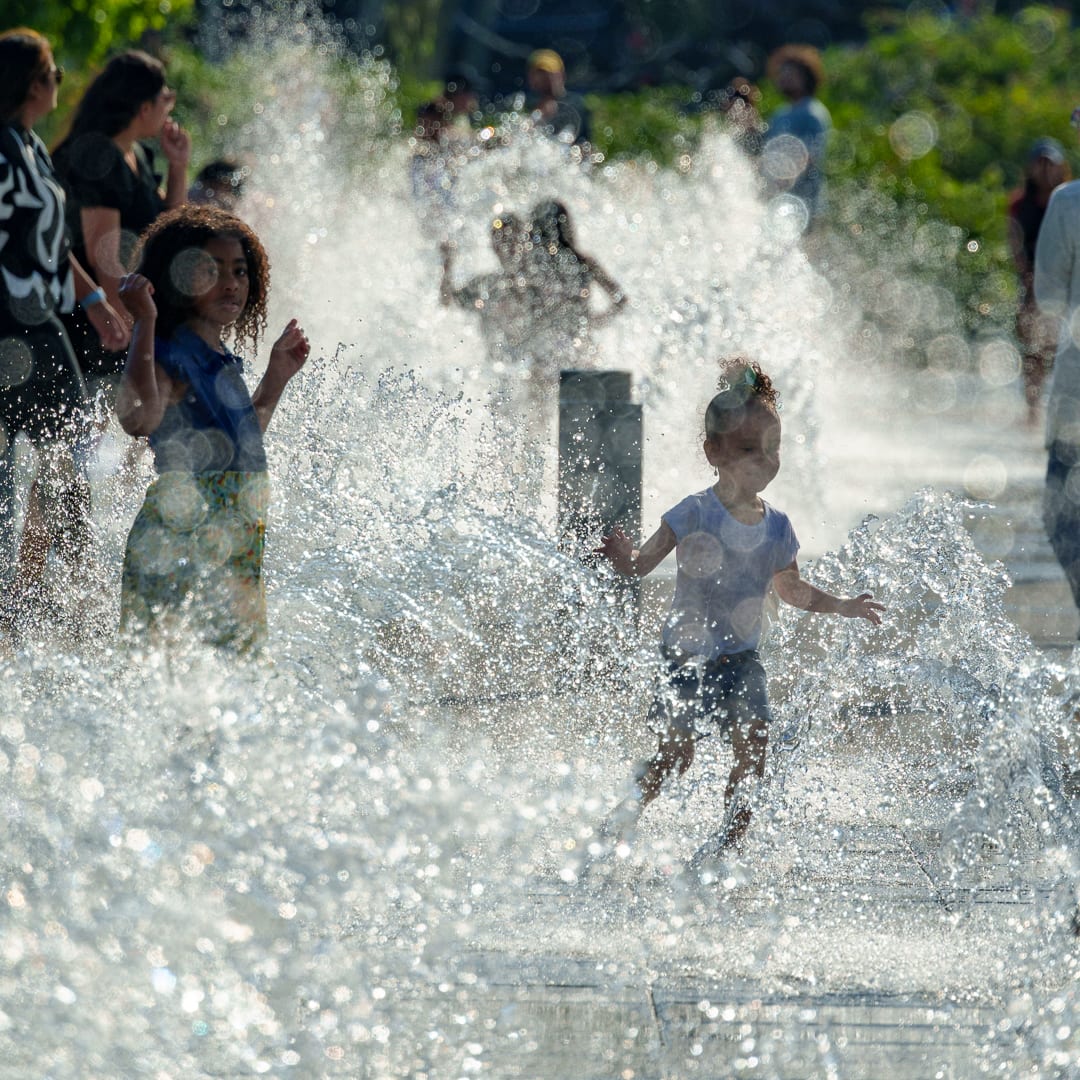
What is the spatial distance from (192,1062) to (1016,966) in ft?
5.57

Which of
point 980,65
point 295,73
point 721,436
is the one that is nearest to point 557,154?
point 295,73

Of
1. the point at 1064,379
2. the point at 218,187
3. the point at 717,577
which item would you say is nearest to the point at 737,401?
the point at 717,577

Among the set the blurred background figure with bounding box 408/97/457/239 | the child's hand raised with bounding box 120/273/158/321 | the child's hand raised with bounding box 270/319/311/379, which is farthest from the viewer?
the blurred background figure with bounding box 408/97/457/239

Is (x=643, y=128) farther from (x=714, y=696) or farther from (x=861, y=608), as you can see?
(x=714, y=696)

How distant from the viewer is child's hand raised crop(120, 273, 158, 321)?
409 centimetres

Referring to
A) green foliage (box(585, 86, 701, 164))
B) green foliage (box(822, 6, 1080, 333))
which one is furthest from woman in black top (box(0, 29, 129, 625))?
green foliage (box(585, 86, 701, 164))

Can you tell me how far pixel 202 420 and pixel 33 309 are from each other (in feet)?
5.25

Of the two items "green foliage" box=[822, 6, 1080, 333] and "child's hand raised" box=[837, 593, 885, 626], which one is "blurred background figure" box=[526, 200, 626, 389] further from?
"green foliage" box=[822, 6, 1080, 333]

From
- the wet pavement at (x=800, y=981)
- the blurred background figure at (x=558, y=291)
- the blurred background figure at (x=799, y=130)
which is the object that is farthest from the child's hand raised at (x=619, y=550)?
the blurred background figure at (x=799, y=130)

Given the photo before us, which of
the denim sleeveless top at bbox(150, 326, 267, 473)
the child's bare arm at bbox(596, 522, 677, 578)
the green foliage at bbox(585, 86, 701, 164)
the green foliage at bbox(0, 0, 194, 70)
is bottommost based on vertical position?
the child's bare arm at bbox(596, 522, 677, 578)

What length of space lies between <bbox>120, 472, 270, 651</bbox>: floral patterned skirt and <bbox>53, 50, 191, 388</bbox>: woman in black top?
6.86 feet

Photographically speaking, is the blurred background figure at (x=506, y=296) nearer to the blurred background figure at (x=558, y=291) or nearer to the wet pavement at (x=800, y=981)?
the blurred background figure at (x=558, y=291)

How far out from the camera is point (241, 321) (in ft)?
15.2

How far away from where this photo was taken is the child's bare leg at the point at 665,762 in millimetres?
4441
